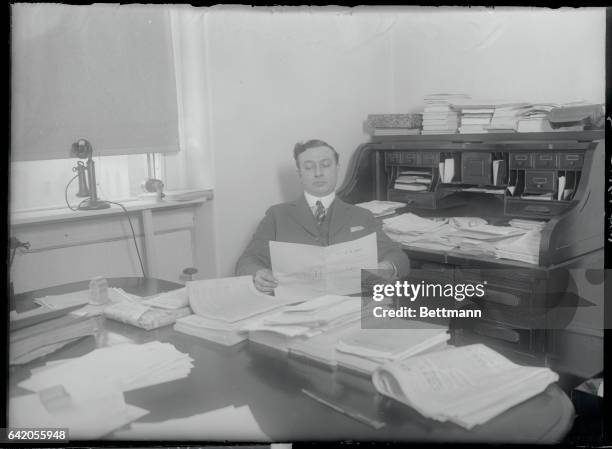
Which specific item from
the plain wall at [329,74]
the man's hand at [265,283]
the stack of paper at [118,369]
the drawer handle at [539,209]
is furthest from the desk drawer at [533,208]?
the stack of paper at [118,369]

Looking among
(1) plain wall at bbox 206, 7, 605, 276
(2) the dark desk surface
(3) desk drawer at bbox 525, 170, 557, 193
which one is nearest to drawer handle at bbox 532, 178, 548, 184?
(3) desk drawer at bbox 525, 170, 557, 193

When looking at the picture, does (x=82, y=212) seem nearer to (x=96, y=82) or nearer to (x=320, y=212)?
(x=96, y=82)

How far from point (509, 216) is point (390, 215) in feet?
1.69

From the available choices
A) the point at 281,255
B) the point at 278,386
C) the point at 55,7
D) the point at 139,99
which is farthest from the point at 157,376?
the point at 139,99

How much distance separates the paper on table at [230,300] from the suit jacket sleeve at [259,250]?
52cm

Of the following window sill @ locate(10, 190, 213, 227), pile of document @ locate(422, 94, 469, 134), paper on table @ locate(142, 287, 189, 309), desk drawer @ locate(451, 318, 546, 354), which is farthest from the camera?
pile of document @ locate(422, 94, 469, 134)

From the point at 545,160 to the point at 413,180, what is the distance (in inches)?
24.8

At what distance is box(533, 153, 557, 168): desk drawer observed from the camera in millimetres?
2273

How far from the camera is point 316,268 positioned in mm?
1745

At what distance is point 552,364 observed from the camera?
6.82 feet

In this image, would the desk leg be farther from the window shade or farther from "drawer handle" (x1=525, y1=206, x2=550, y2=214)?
"drawer handle" (x1=525, y1=206, x2=550, y2=214)

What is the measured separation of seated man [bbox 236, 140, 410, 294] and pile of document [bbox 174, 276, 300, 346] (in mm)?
721

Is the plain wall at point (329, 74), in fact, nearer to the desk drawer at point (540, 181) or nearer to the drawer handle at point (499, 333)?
the desk drawer at point (540, 181)

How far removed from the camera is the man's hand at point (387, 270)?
2.07m
